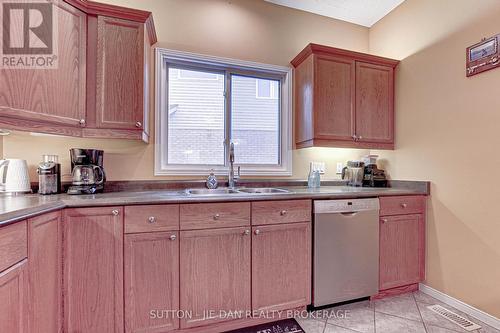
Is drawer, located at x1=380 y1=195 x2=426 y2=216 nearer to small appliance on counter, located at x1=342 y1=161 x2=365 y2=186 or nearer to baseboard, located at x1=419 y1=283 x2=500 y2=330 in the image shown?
small appliance on counter, located at x1=342 y1=161 x2=365 y2=186

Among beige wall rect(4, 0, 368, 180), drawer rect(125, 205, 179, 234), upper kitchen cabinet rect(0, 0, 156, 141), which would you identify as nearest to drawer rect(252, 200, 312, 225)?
drawer rect(125, 205, 179, 234)

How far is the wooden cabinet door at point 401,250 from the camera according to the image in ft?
6.44

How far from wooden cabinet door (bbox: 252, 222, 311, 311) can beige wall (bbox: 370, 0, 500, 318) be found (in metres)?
1.20

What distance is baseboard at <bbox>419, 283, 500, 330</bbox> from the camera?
1.63 m

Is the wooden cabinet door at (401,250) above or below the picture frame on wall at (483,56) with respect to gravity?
below

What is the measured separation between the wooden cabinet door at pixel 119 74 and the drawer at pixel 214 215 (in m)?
0.75

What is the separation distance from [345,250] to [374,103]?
146 cm

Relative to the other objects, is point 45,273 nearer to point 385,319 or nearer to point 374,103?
point 385,319

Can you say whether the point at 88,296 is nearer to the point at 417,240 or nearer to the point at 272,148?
the point at 272,148

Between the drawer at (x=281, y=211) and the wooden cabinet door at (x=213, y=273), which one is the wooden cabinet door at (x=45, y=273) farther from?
the drawer at (x=281, y=211)

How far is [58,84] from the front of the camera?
1.49 metres

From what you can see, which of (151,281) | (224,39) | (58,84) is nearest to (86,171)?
(58,84)

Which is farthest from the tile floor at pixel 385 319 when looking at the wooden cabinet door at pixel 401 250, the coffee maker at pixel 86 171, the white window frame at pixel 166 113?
the coffee maker at pixel 86 171

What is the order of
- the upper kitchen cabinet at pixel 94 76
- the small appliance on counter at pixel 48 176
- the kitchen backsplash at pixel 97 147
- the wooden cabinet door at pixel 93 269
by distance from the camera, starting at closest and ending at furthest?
the wooden cabinet door at pixel 93 269
the upper kitchen cabinet at pixel 94 76
the small appliance on counter at pixel 48 176
the kitchen backsplash at pixel 97 147
